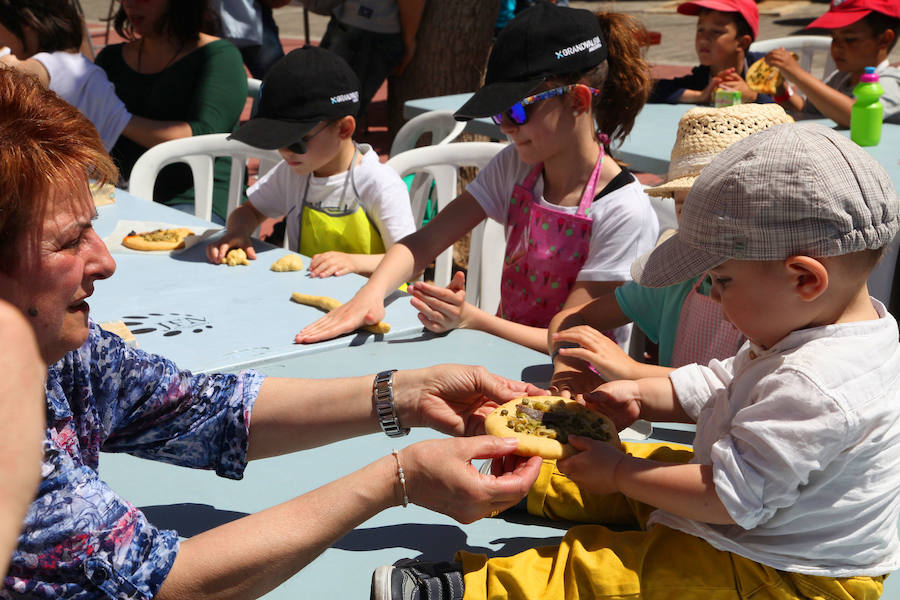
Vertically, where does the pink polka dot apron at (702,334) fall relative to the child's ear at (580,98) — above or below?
below

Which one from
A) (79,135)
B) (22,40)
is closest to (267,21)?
(22,40)

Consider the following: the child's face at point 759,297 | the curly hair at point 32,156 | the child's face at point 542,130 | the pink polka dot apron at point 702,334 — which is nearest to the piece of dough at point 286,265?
the child's face at point 542,130

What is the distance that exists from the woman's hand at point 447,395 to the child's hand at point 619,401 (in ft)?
0.72

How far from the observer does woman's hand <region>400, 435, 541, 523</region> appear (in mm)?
1469

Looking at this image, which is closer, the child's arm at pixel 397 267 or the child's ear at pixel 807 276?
the child's ear at pixel 807 276

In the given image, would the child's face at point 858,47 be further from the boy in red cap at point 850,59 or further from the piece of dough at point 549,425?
the piece of dough at point 549,425

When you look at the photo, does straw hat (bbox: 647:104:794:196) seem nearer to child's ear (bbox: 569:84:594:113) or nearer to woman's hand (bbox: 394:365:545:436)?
child's ear (bbox: 569:84:594:113)

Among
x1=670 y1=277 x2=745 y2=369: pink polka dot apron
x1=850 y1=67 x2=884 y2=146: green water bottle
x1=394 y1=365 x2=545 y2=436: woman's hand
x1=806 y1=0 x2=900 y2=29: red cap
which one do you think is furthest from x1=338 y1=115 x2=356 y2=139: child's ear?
x1=806 y1=0 x2=900 y2=29: red cap

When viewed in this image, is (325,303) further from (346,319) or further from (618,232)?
(618,232)

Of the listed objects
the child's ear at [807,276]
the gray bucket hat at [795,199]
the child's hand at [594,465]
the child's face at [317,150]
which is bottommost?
the child's hand at [594,465]

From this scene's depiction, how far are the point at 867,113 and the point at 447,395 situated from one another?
10.3ft

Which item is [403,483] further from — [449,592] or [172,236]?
[172,236]

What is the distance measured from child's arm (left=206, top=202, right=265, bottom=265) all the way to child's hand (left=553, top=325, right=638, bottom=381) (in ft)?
4.59

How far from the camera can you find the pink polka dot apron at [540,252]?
8.91 feet
